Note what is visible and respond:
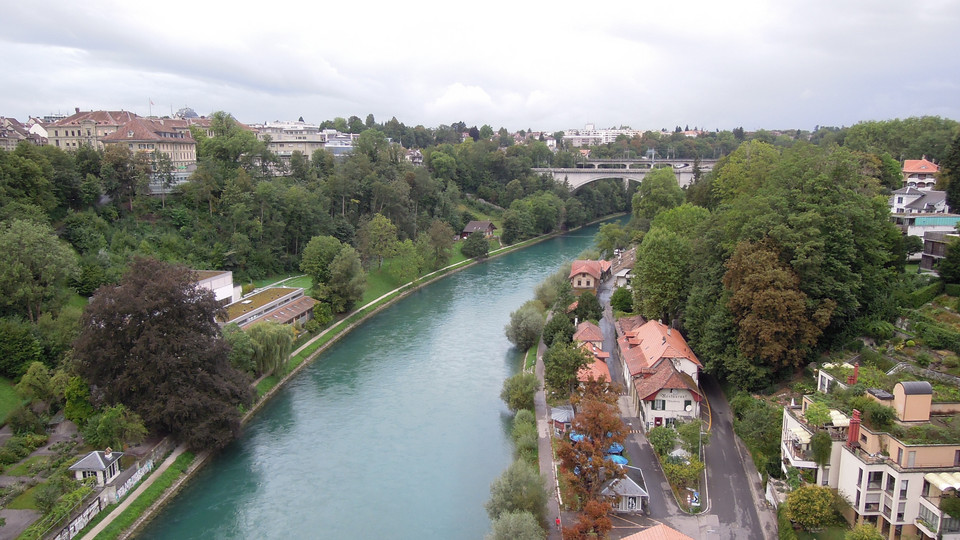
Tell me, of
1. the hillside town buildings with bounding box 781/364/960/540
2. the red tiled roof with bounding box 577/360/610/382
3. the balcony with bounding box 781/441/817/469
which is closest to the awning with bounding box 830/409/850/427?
the hillside town buildings with bounding box 781/364/960/540

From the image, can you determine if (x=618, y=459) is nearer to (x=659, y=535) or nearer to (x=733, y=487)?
(x=733, y=487)

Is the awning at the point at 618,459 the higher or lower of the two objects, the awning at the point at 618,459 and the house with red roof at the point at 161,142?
the lower

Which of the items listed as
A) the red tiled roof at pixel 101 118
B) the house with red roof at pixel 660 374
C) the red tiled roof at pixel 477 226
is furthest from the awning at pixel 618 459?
the red tiled roof at pixel 101 118

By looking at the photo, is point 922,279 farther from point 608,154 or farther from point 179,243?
point 608,154

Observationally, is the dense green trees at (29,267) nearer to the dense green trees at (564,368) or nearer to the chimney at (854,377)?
the dense green trees at (564,368)

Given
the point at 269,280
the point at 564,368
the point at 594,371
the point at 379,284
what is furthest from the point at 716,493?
the point at 269,280
